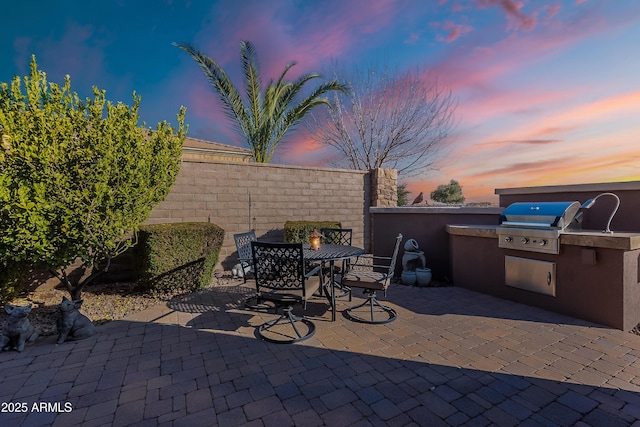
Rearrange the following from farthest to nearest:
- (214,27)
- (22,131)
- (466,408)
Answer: (214,27) → (22,131) → (466,408)

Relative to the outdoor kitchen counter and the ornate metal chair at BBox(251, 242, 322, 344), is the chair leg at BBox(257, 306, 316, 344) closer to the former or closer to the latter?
the ornate metal chair at BBox(251, 242, 322, 344)

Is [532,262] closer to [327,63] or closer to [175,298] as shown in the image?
[175,298]

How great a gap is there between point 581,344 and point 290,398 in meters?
2.86

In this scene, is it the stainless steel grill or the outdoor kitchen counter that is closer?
the outdoor kitchen counter

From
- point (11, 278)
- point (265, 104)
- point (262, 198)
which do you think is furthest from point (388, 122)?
point (11, 278)

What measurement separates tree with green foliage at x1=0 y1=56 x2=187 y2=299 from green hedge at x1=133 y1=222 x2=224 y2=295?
1.74 feet

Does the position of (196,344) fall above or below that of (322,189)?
below

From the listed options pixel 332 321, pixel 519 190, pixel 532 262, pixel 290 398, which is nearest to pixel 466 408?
pixel 290 398

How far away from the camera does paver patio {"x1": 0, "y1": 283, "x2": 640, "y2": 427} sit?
6.16ft

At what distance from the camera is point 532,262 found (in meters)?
3.82

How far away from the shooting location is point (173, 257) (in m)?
4.61

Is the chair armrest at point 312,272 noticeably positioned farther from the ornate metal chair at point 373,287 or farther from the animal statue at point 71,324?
the animal statue at point 71,324

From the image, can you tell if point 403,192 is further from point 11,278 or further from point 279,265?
point 11,278

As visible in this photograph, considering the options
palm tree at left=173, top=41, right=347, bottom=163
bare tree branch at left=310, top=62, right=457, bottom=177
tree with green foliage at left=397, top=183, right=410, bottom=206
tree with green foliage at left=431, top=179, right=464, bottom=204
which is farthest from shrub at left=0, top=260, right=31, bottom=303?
tree with green foliage at left=431, top=179, right=464, bottom=204
